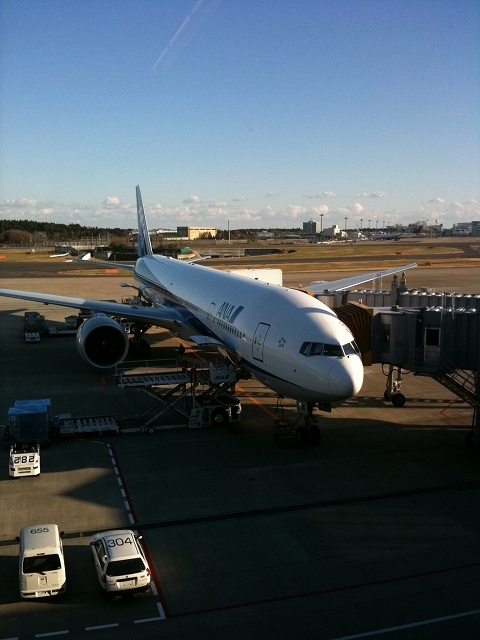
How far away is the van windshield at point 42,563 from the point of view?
12143 millimetres

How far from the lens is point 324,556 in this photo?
45.8 feet

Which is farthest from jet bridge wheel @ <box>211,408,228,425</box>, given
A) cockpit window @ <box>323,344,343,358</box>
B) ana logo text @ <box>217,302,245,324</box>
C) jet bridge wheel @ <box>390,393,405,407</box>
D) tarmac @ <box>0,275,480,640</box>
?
jet bridge wheel @ <box>390,393,405,407</box>

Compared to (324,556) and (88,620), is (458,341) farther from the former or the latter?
(88,620)

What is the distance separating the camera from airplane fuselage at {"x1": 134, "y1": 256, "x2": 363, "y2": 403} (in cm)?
1892

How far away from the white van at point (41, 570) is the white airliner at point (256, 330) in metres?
9.25

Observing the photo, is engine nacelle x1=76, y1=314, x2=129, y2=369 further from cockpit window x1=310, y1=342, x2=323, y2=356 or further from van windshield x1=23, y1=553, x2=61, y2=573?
van windshield x1=23, y1=553, x2=61, y2=573

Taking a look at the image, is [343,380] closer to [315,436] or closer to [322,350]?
[322,350]

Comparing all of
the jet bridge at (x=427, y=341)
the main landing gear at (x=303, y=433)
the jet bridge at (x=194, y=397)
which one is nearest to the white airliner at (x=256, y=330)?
the main landing gear at (x=303, y=433)

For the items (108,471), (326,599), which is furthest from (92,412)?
(326,599)

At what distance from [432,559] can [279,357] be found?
26.9 feet

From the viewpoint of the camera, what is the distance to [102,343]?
29531mm

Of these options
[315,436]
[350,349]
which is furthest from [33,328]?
[350,349]

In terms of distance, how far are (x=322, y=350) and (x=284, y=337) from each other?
170 cm

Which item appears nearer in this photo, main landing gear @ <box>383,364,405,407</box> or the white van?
the white van
